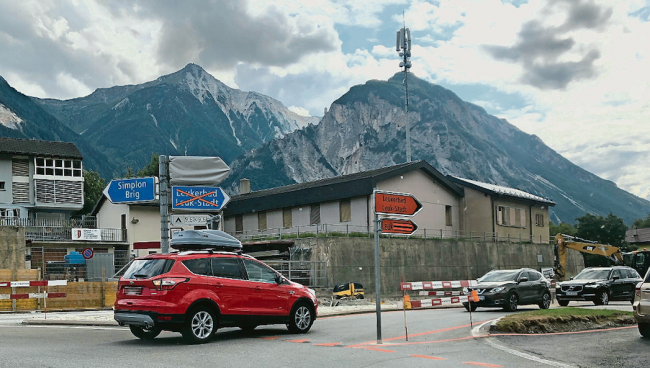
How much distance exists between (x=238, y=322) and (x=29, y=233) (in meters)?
39.5

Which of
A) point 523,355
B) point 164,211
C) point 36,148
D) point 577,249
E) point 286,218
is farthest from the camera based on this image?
point 36,148

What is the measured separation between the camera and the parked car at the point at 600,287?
24688 mm

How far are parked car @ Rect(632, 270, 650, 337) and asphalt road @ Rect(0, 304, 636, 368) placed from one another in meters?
0.32

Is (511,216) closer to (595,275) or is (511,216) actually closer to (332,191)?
(332,191)

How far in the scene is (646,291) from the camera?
12.6 metres

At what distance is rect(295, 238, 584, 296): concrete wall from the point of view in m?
31.5

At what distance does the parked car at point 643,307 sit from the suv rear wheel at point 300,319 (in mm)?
6742

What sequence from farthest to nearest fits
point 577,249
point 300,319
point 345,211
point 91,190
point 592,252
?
point 91,190 < point 345,211 < point 592,252 < point 577,249 < point 300,319

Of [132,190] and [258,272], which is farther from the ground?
[132,190]

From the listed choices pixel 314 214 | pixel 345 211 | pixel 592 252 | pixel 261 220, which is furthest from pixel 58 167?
pixel 592 252

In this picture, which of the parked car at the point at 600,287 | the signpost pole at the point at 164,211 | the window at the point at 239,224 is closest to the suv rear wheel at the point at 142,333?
the signpost pole at the point at 164,211

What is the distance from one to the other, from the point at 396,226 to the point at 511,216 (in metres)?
36.5

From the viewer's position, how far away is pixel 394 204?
12.8 m

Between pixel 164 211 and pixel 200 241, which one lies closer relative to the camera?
pixel 200 241
